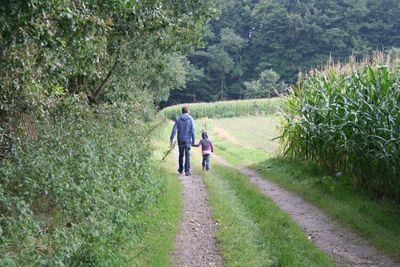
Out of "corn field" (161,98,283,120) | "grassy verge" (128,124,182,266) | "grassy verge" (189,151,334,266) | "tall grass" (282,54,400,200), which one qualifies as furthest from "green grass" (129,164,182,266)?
"corn field" (161,98,283,120)

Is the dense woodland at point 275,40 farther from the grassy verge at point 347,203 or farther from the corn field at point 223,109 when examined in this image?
the grassy verge at point 347,203

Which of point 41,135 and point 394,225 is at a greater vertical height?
point 41,135

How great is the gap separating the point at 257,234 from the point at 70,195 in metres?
3.32

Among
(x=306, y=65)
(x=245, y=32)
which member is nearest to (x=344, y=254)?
(x=306, y=65)

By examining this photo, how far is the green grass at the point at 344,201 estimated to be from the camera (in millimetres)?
7719

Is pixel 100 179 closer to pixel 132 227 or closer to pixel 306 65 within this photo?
pixel 132 227

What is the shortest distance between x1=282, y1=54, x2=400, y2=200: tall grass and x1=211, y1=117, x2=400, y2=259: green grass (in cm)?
45

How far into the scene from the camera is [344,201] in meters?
9.83

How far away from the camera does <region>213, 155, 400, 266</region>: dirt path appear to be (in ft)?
21.9

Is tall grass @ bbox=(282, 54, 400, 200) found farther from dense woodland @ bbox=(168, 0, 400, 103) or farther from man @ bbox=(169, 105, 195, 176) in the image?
dense woodland @ bbox=(168, 0, 400, 103)

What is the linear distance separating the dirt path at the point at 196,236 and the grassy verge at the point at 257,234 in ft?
0.55

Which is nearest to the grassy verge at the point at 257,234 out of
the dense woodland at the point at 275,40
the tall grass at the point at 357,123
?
the tall grass at the point at 357,123

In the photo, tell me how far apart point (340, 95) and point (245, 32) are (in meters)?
96.3

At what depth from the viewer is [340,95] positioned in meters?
11.0
